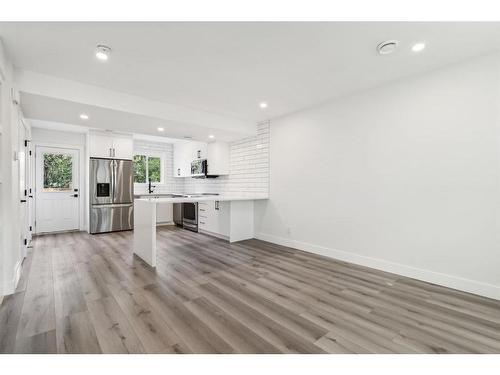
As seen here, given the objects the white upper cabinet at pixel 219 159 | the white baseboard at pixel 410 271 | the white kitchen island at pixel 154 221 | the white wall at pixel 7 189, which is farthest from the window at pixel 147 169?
the white baseboard at pixel 410 271

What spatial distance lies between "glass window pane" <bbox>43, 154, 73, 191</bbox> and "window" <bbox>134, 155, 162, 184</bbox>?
1.60m

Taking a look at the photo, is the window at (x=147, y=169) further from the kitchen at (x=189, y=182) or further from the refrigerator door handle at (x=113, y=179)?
the refrigerator door handle at (x=113, y=179)

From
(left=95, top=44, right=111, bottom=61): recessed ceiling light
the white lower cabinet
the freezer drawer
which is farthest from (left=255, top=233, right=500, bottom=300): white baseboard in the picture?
the freezer drawer

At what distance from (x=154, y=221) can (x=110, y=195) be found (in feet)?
10.8

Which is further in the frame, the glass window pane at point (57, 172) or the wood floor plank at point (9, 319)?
the glass window pane at point (57, 172)

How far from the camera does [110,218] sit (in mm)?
5688

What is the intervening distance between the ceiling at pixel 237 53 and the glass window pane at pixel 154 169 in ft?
14.0

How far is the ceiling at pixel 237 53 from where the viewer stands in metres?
1.96

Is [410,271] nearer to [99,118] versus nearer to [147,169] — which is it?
[99,118]

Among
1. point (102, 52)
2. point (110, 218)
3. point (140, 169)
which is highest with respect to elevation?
point (102, 52)

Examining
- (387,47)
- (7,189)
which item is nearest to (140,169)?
(7,189)

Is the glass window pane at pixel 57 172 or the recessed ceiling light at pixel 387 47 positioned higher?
the recessed ceiling light at pixel 387 47
